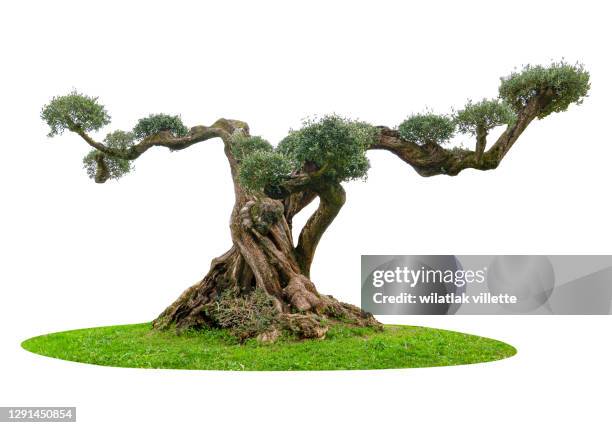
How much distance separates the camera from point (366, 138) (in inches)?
494

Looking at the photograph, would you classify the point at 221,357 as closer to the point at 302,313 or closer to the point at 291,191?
the point at 302,313

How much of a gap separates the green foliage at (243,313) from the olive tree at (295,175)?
18mm

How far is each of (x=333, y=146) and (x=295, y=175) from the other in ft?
4.47

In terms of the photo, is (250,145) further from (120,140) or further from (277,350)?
(277,350)

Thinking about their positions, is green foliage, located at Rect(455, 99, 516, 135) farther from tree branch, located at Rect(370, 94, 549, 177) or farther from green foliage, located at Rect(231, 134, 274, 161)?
green foliage, located at Rect(231, 134, 274, 161)

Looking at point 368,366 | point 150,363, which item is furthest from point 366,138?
point 150,363

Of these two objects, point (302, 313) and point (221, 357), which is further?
point (302, 313)

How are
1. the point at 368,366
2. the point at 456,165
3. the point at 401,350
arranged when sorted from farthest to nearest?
the point at 456,165 < the point at 401,350 < the point at 368,366

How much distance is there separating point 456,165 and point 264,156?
3.84 m

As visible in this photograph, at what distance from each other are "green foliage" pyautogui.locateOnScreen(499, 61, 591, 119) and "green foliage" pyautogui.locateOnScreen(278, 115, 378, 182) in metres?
3.11

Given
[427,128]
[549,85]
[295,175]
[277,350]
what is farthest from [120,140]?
[549,85]

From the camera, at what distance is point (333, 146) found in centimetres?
1157

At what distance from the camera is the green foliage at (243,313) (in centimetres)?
1217

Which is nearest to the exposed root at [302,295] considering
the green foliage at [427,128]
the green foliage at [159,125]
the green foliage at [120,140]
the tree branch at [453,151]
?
the tree branch at [453,151]
